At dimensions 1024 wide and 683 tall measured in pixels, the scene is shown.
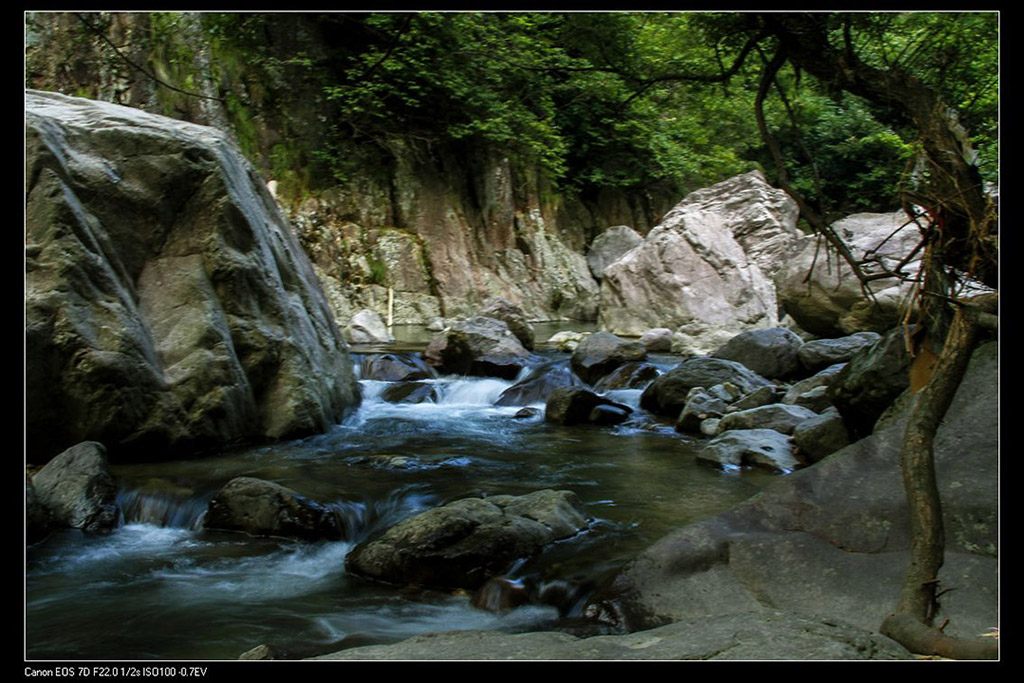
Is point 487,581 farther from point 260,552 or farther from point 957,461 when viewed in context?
point 957,461

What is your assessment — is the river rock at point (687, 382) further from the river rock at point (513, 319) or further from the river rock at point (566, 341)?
the river rock at point (566, 341)

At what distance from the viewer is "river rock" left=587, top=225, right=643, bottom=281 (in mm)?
24609

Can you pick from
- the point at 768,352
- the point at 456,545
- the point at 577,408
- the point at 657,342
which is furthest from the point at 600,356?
the point at 456,545

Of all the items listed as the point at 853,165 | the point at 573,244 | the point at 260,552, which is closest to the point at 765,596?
the point at 260,552

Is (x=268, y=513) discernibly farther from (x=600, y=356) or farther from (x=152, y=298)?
(x=600, y=356)

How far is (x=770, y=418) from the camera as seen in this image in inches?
290

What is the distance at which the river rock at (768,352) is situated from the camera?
10328 mm

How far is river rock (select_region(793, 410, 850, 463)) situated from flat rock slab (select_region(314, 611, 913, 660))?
389 centimetres

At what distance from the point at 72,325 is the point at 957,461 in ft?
18.9

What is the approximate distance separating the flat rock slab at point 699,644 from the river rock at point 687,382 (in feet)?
20.6

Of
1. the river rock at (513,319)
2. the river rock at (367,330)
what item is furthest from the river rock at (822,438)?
the river rock at (367,330)

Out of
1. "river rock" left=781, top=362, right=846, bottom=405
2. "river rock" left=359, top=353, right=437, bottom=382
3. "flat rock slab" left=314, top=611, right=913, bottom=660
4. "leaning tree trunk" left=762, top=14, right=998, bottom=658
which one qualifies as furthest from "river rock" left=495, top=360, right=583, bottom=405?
"flat rock slab" left=314, top=611, right=913, bottom=660

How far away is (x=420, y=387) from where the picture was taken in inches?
398

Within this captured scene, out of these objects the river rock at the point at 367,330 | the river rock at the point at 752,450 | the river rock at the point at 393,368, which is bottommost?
the river rock at the point at 752,450
